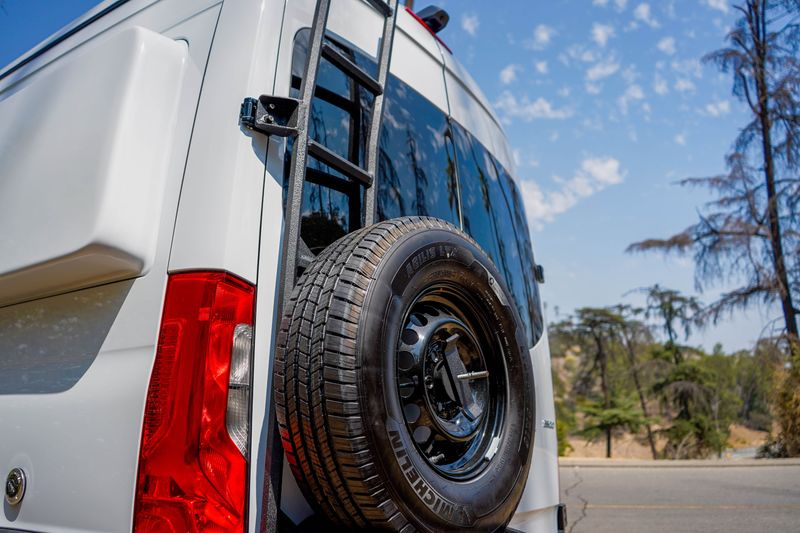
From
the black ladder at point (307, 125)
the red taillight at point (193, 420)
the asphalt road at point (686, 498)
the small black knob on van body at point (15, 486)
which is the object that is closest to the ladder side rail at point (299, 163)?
the black ladder at point (307, 125)

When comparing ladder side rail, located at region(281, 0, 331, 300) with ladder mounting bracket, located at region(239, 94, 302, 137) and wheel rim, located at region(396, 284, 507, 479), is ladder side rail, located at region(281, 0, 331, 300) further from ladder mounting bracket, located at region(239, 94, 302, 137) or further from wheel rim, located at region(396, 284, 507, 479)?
wheel rim, located at region(396, 284, 507, 479)

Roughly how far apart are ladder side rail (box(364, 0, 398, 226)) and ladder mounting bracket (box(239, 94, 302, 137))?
309 mm

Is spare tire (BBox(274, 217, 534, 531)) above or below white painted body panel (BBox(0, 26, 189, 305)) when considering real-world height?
below

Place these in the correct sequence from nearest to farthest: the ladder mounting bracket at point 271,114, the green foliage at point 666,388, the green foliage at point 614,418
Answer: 1. the ladder mounting bracket at point 271,114
2. the green foliage at point 666,388
3. the green foliage at point 614,418

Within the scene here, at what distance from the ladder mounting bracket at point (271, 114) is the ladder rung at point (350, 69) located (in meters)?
0.25

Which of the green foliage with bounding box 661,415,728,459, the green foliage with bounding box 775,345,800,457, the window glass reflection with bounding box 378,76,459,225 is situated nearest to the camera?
the window glass reflection with bounding box 378,76,459,225

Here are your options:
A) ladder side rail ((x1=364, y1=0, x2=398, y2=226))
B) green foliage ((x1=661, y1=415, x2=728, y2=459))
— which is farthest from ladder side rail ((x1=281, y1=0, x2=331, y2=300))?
green foliage ((x1=661, y1=415, x2=728, y2=459))

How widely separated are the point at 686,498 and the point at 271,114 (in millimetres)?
6301

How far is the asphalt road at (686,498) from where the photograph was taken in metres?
4.84

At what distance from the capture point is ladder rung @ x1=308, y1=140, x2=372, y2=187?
1578mm

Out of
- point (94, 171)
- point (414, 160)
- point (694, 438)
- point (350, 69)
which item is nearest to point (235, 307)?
point (94, 171)

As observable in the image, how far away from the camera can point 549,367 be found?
2588mm

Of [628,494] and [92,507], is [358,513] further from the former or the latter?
[628,494]

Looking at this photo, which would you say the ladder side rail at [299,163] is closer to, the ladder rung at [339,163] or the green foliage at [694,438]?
the ladder rung at [339,163]
